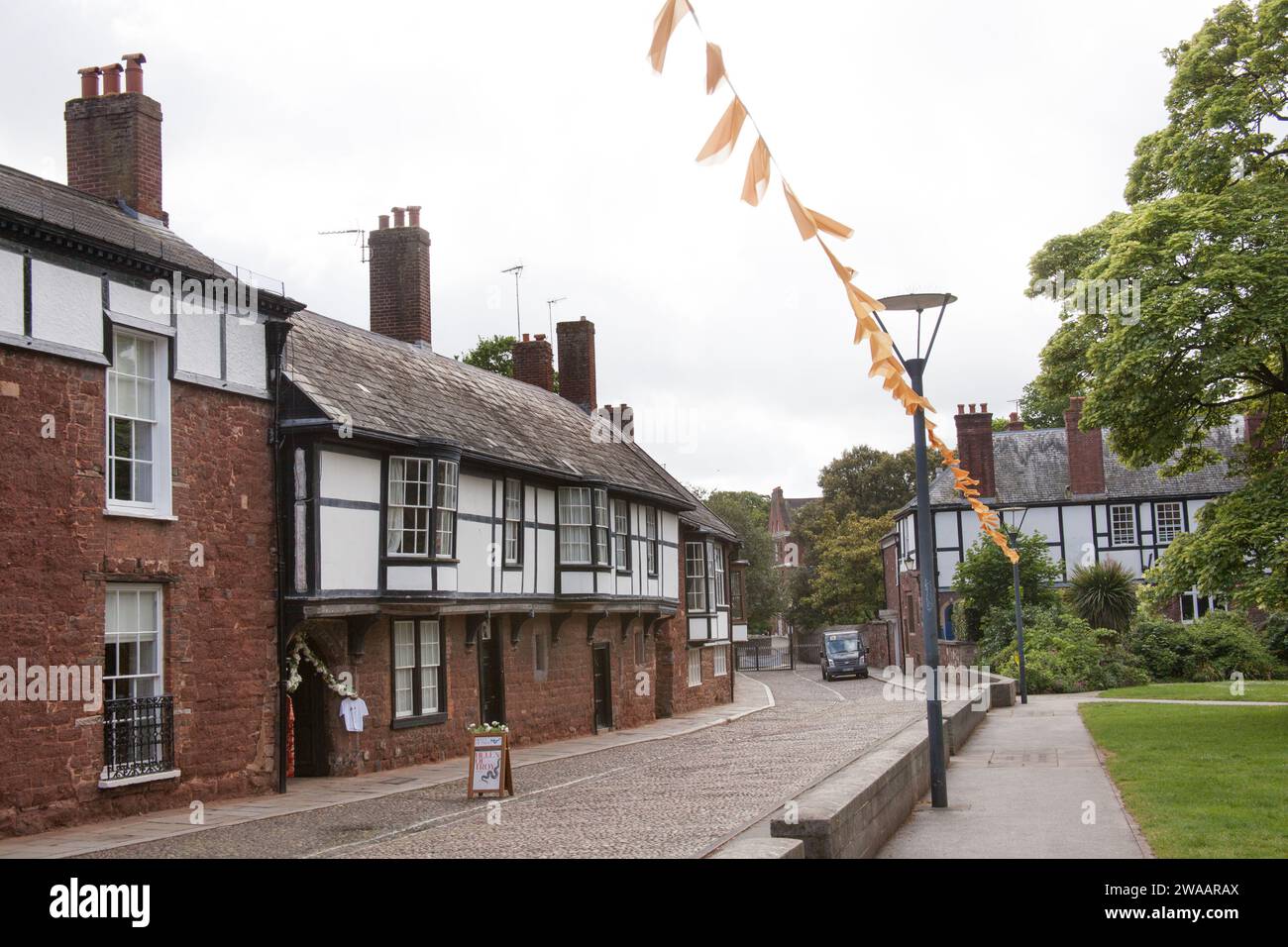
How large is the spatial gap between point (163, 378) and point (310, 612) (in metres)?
4.13

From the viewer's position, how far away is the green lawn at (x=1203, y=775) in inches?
424

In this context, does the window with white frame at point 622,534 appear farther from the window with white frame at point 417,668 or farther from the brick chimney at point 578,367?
the window with white frame at point 417,668

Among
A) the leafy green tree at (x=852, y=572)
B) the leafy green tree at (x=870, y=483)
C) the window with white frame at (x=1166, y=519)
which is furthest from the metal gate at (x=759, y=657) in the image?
the window with white frame at (x=1166, y=519)

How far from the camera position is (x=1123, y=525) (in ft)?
159

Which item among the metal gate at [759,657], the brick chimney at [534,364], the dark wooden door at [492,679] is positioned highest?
the brick chimney at [534,364]

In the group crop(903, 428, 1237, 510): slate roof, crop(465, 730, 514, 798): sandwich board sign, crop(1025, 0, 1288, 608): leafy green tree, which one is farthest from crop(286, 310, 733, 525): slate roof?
crop(903, 428, 1237, 510): slate roof

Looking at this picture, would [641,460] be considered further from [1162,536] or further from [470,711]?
[1162,536]

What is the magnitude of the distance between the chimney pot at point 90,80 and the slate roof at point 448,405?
4.81m

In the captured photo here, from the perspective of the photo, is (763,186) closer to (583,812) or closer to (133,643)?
(583,812)

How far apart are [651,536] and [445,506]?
12086 millimetres
